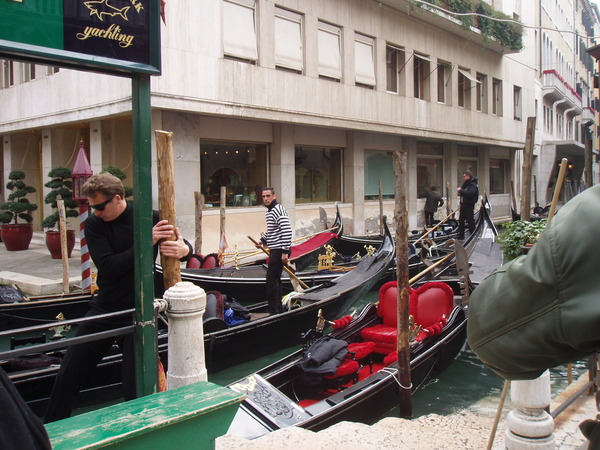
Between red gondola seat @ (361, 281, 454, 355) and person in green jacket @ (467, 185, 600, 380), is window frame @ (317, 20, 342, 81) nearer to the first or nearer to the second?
red gondola seat @ (361, 281, 454, 355)

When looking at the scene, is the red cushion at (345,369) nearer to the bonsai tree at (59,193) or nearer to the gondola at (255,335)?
the gondola at (255,335)

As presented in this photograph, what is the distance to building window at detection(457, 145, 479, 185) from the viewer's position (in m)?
19.0

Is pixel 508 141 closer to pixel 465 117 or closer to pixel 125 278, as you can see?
pixel 465 117

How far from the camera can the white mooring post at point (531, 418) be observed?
8.09 feet

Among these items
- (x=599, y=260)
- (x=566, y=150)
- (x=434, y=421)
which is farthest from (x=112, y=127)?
(x=566, y=150)

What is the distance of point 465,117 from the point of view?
17.4m

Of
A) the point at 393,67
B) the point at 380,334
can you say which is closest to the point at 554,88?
the point at 393,67

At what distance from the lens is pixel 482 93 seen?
62.4ft

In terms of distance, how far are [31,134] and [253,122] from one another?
558cm

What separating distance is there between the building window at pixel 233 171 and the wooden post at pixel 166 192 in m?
8.06

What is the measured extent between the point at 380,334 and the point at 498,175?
18.5m

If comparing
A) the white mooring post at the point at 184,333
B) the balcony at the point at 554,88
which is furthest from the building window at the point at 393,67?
the white mooring post at the point at 184,333

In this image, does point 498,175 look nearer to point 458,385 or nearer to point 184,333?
point 458,385

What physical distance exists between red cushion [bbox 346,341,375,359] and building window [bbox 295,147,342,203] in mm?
8044
